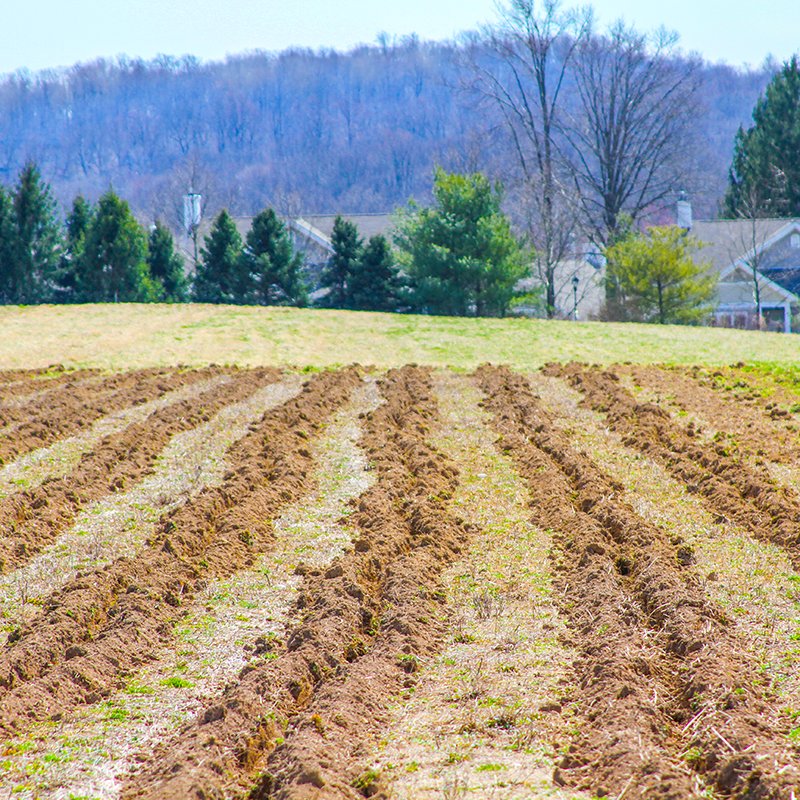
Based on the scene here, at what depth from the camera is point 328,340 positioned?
22156 millimetres

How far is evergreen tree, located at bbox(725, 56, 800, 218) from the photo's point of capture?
4569cm

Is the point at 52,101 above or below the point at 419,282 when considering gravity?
above

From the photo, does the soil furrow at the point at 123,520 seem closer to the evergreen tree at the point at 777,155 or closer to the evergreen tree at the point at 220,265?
the evergreen tree at the point at 220,265

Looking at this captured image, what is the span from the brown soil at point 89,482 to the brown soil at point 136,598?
0.91 m

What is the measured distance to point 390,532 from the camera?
24.8 feet

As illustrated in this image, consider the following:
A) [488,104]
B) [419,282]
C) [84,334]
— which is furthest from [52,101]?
[84,334]

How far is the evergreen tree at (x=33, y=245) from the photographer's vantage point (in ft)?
109

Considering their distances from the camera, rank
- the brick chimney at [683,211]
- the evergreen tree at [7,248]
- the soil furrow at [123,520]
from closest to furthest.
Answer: the soil furrow at [123,520] → the evergreen tree at [7,248] → the brick chimney at [683,211]

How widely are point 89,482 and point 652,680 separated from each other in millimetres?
6224

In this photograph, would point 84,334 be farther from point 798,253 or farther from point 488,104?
point 798,253

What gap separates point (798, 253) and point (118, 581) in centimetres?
4048

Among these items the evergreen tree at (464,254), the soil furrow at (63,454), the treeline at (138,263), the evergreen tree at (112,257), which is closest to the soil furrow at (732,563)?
the soil furrow at (63,454)

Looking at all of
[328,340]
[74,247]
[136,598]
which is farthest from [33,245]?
[136,598]

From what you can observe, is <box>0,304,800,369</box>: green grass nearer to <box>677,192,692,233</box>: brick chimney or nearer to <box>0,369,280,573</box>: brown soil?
<box>0,369,280,573</box>: brown soil
